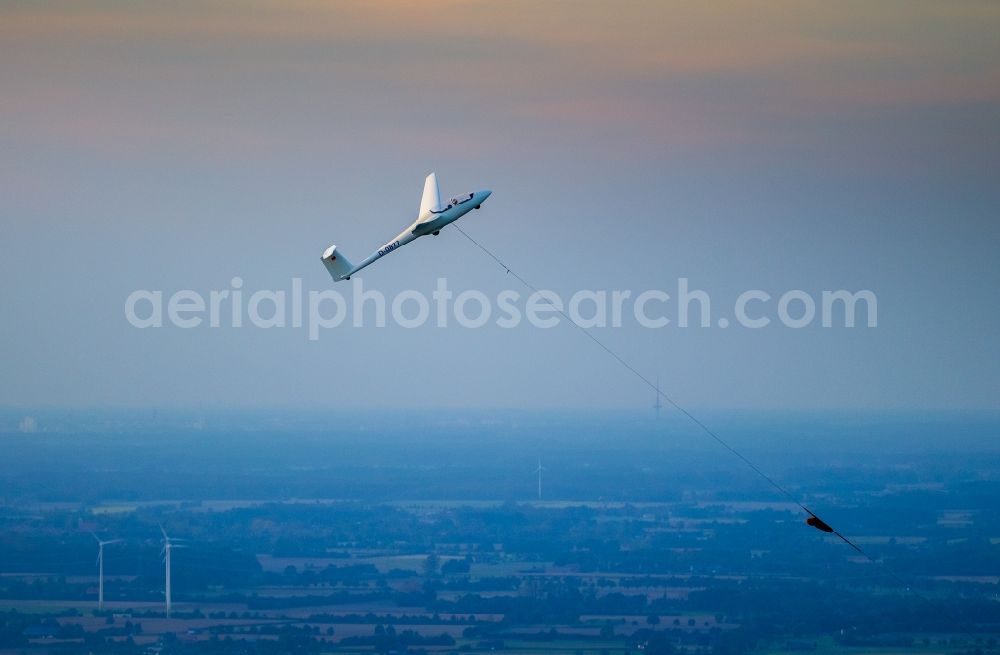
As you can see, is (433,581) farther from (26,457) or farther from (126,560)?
(26,457)

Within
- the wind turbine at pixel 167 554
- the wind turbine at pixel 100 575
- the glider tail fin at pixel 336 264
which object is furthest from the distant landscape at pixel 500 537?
the glider tail fin at pixel 336 264

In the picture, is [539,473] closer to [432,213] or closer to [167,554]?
[167,554]

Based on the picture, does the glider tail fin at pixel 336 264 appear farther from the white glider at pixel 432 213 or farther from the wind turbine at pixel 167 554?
the wind turbine at pixel 167 554

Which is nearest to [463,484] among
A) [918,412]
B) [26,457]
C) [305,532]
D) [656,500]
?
[656,500]

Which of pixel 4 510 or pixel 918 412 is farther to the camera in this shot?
pixel 918 412

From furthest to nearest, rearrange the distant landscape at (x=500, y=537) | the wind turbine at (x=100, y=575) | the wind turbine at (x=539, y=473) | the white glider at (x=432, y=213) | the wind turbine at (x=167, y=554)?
the wind turbine at (x=539, y=473) < the wind turbine at (x=167, y=554) < the wind turbine at (x=100, y=575) < the distant landscape at (x=500, y=537) < the white glider at (x=432, y=213)

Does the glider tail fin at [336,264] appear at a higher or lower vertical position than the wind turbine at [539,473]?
higher

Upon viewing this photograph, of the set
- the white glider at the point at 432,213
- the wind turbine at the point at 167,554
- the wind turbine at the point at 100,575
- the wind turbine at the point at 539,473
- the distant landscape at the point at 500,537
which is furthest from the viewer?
the wind turbine at the point at 539,473

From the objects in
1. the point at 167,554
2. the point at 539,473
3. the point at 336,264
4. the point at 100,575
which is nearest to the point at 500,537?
the point at 167,554
